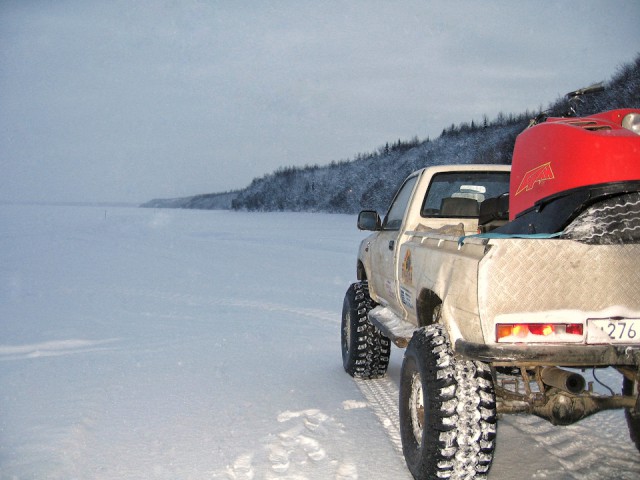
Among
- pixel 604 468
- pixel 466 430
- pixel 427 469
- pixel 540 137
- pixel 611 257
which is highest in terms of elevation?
pixel 540 137

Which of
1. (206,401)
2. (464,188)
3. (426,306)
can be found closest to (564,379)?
(426,306)

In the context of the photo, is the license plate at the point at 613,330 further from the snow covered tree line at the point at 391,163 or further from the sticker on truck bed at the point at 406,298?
the snow covered tree line at the point at 391,163

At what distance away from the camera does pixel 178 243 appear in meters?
21.8

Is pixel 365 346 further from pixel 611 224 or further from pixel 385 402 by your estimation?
pixel 611 224

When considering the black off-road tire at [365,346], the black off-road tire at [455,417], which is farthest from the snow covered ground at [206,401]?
the black off-road tire at [455,417]

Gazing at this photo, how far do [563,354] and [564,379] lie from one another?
284 millimetres

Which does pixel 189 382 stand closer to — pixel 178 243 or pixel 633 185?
pixel 633 185

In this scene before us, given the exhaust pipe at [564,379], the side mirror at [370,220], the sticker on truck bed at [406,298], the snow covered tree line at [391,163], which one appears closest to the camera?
the exhaust pipe at [564,379]

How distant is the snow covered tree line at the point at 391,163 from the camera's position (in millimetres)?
30188

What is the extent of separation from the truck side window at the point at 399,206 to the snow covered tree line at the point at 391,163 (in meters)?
21.4

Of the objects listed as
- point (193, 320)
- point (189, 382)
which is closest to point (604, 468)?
point (189, 382)

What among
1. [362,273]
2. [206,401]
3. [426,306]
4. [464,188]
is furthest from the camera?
[362,273]

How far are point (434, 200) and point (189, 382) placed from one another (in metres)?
2.90

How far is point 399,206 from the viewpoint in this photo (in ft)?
17.3
